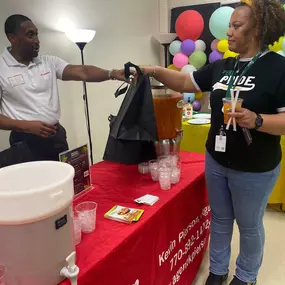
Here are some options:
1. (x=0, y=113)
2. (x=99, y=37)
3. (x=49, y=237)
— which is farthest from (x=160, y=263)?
(x=99, y=37)

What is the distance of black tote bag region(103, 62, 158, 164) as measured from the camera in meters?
1.43

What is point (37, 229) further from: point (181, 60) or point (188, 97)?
point (181, 60)

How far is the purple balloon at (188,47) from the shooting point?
374 cm

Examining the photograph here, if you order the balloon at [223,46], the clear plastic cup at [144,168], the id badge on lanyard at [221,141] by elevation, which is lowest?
the clear plastic cup at [144,168]

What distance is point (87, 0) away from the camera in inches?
117

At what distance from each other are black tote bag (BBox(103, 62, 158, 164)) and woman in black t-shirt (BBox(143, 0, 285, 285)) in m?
0.16

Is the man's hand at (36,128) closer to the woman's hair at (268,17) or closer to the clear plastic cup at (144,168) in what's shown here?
the clear plastic cup at (144,168)

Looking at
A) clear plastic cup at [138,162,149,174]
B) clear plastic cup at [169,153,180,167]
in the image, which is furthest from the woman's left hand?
clear plastic cup at [138,162,149,174]

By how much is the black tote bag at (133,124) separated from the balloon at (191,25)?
8.32 feet

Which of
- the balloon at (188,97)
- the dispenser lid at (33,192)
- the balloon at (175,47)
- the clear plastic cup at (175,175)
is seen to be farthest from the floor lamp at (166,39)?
the dispenser lid at (33,192)

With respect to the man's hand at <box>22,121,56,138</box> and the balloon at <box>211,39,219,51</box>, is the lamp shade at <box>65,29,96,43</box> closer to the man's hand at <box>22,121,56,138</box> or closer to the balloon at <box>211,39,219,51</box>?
the man's hand at <box>22,121,56,138</box>

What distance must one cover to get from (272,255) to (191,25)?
2826 mm

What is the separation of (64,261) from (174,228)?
0.76 m

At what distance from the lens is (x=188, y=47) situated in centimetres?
374
